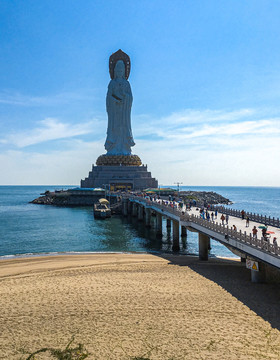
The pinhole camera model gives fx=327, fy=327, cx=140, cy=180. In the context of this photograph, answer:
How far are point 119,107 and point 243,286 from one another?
72350 mm

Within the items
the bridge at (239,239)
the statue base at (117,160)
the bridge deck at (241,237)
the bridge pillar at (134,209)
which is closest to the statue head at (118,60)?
the statue base at (117,160)

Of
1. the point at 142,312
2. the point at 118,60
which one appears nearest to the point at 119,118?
the point at 118,60

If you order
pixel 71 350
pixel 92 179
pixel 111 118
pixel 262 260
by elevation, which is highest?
pixel 111 118

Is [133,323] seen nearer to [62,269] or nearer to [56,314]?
[56,314]

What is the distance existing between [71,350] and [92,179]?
72557mm

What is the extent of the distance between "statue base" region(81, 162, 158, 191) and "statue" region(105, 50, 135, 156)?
4.95 metres

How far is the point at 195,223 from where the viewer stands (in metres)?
26.2

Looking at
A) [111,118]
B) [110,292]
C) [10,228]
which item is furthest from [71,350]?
[111,118]

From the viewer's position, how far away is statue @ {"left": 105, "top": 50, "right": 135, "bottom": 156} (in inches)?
3273

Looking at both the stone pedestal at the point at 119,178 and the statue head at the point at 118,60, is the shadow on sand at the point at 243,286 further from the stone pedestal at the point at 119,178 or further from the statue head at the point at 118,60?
the statue head at the point at 118,60

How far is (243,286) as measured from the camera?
17547mm

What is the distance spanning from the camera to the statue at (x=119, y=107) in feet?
273

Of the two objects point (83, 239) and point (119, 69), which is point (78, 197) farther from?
point (83, 239)

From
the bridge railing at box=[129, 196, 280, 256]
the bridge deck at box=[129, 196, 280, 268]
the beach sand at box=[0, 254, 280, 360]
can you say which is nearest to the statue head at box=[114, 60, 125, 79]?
the bridge deck at box=[129, 196, 280, 268]
